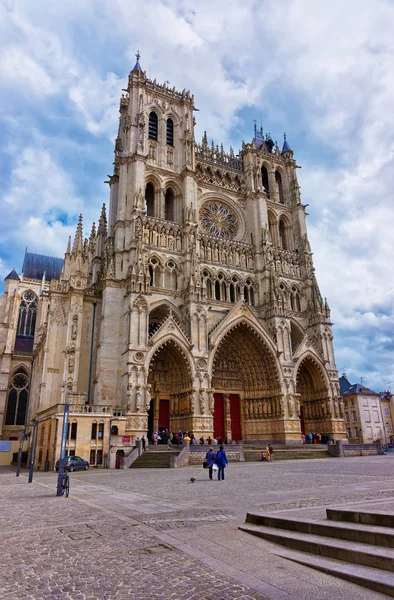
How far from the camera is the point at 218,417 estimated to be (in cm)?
3359

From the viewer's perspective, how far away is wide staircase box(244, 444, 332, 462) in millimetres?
Answer: 26314

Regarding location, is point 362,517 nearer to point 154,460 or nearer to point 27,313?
point 154,460

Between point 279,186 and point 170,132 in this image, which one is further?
point 279,186

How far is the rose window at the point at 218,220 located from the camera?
39.2 m

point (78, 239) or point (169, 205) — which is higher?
point (169, 205)

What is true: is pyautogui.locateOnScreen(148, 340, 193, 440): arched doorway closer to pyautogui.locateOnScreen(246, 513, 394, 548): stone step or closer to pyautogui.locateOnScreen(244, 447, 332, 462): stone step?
pyautogui.locateOnScreen(244, 447, 332, 462): stone step

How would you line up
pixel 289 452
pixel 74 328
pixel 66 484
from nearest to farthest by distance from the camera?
pixel 66 484, pixel 289 452, pixel 74 328

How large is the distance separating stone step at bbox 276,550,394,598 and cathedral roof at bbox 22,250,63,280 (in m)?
59.4

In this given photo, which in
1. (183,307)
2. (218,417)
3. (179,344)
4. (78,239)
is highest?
(78,239)

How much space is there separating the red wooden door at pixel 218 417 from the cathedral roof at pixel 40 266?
36.2 meters

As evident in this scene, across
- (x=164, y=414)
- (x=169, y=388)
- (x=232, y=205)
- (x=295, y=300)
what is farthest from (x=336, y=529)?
(x=232, y=205)

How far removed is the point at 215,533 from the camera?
5965 millimetres

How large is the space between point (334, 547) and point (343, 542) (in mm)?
329

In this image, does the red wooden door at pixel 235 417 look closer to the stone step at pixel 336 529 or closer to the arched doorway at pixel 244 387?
the arched doorway at pixel 244 387
